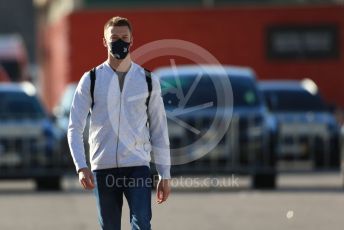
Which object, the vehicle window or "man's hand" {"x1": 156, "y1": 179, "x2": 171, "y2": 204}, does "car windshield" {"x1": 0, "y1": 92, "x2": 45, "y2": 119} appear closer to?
the vehicle window

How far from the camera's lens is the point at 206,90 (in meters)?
21.4

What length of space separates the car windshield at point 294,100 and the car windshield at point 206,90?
1774 millimetres

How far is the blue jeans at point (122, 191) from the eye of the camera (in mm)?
9195

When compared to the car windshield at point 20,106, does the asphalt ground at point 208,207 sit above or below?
below

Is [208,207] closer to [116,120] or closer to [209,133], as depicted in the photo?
[209,133]

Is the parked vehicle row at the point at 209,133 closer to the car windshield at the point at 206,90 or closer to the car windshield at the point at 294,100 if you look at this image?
the car windshield at the point at 206,90

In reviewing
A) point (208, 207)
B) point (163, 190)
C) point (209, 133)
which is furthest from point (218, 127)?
point (163, 190)

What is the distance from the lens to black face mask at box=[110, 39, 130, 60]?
29.8ft

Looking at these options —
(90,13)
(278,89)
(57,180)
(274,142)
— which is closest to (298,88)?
(278,89)

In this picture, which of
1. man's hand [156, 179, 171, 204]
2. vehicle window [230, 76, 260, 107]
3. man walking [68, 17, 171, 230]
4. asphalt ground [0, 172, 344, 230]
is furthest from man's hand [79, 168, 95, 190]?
vehicle window [230, 76, 260, 107]

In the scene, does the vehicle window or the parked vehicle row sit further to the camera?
the vehicle window

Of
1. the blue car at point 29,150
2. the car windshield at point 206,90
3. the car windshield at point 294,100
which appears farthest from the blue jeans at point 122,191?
the car windshield at point 294,100

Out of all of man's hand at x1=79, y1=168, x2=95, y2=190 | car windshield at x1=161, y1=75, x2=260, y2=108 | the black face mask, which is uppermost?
the black face mask

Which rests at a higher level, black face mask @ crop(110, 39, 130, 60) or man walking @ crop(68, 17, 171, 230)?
black face mask @ crop(110, 39, 130, 60)
